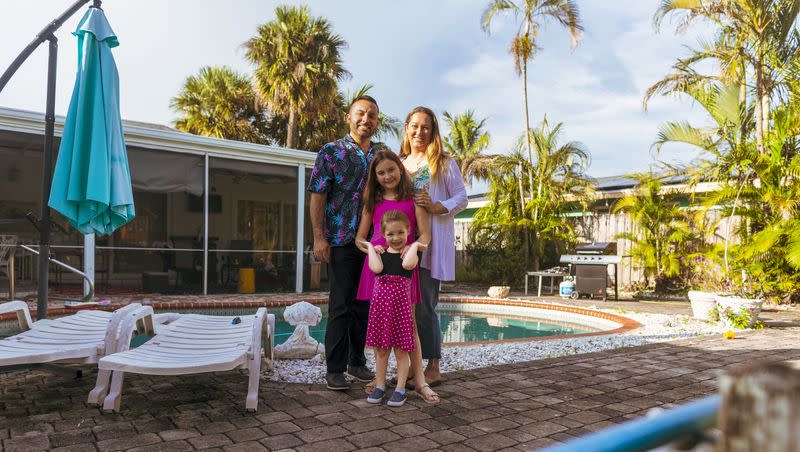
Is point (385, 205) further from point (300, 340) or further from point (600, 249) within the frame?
point (600, 249)

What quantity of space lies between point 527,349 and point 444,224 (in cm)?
189

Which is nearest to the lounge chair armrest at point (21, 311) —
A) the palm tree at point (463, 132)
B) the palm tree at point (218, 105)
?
the palm tree at point (218, 105)

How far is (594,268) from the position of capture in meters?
9.45

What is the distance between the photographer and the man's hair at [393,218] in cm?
280

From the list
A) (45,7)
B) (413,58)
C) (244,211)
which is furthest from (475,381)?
(413,58)

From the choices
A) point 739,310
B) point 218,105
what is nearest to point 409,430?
point 739,310

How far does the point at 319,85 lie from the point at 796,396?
15447mm

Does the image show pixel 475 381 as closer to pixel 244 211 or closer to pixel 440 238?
pixel 440 238

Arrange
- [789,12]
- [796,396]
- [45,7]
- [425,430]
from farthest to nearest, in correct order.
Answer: [789,12], [45,7], [425,430], [796,396]

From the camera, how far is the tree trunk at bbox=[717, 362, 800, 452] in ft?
1.22

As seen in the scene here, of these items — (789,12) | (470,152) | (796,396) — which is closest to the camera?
(796,396)

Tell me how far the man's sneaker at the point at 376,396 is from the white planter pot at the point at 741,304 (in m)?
4.76

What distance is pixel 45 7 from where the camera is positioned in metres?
4.50

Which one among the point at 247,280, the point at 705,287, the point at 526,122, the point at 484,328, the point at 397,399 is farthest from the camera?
the point at 526,122
